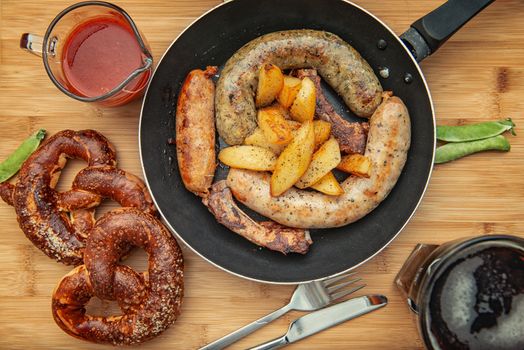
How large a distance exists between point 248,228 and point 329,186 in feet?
1.23

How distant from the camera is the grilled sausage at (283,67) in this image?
7.17 ft

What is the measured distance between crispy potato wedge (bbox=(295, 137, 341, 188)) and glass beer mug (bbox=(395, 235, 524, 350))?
56 centimetres

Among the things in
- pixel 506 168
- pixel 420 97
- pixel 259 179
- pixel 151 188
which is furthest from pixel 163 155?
pixel 506 168

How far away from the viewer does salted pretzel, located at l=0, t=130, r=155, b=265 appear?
2287mm

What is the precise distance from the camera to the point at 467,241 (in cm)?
189

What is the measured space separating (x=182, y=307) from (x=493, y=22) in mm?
1875

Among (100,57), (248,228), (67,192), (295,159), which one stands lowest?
(67,192)

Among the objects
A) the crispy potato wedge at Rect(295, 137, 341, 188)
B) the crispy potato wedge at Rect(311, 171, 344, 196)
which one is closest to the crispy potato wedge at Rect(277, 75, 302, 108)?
the crispy potato wedge at Rect(295, 137, 341, 188)

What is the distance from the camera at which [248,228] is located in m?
2.23

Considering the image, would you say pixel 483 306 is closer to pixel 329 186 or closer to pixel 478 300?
pixel 478 300

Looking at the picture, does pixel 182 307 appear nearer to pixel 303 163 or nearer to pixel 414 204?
pixel 303 163

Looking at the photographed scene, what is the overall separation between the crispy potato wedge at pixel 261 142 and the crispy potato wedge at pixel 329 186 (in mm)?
208

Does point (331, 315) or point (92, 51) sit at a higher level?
point (92, 51)


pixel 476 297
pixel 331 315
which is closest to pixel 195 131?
pixel 331 315
